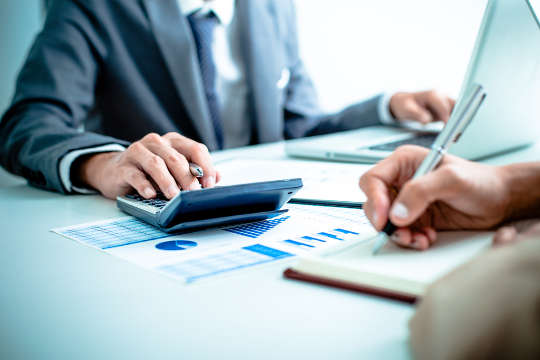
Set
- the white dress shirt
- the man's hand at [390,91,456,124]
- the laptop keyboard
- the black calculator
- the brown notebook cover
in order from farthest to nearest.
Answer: the white dress shirt → the man's hand at [390,91,456,124] → the laptop keyboard → the black calculator → the brown notebook cover

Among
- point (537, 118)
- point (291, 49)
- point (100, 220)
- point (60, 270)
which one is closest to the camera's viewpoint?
point (60, 270)

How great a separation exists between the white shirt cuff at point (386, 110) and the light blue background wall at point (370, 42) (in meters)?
0.72

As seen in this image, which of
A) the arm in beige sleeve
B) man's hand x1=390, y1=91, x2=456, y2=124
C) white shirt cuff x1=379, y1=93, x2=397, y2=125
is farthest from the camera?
white shirt cuff x1=379, y1=93, x2=397, y2=125

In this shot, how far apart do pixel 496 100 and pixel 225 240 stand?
0.50 meters

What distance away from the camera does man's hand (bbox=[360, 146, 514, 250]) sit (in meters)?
0.38

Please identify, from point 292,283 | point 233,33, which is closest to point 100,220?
point 292,283

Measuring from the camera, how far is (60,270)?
443 millimetres

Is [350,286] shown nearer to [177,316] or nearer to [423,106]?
[177,316]

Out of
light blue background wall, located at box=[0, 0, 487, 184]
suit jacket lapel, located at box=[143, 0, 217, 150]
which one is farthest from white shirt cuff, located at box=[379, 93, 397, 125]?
light blue background wall, located at box=[0, 0, 487, 184]

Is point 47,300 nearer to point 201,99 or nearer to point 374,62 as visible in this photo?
point 201,99

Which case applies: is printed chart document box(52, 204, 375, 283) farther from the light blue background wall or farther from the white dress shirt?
the light blue background wall

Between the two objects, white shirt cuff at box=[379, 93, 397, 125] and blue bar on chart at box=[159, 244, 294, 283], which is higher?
white shirt cuff at box=[379, 93, 397, 125]

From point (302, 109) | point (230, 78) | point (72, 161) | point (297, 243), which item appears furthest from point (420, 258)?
point (302, 109)

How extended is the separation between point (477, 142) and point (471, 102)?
0.43m
